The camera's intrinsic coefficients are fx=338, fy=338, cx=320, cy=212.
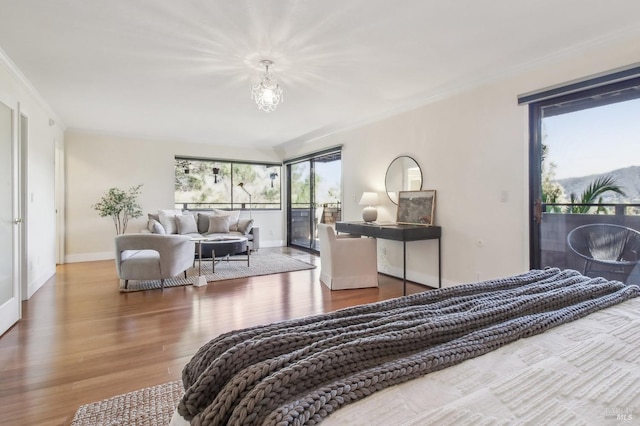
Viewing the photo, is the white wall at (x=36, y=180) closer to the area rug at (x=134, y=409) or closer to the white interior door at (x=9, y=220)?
the white interior door at (x=9, y=220)

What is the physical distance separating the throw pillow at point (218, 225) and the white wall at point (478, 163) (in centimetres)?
313

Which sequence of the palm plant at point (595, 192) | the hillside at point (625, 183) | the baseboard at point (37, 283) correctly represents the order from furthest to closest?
the baseboard at point (37, 283), the palm plant at point (595, 192), the hillside at point (625, 183)

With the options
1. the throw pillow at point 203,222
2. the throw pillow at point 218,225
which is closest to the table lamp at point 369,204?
the throw pillow at point 218,225

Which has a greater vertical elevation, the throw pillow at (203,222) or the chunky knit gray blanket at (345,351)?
the throw pillow at (203,222)

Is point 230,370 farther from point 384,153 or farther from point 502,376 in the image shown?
point 384,153

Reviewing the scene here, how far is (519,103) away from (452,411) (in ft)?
11.0

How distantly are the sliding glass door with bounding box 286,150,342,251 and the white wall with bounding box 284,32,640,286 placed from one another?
1658 mm

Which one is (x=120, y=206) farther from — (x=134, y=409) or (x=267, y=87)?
(x=134, y=409)

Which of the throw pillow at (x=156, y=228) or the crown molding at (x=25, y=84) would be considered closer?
the crown molding at (x=25, y=84)

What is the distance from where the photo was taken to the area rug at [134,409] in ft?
5.21

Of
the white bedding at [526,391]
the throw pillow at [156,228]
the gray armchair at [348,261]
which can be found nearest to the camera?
the white bedding at [526,391]

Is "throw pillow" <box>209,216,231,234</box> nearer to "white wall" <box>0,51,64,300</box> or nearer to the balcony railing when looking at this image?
"white wall" <box>0,51,64,300</box>

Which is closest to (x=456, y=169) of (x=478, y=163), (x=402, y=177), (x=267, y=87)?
(x=478, y=163)

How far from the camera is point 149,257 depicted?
13.1 ft
